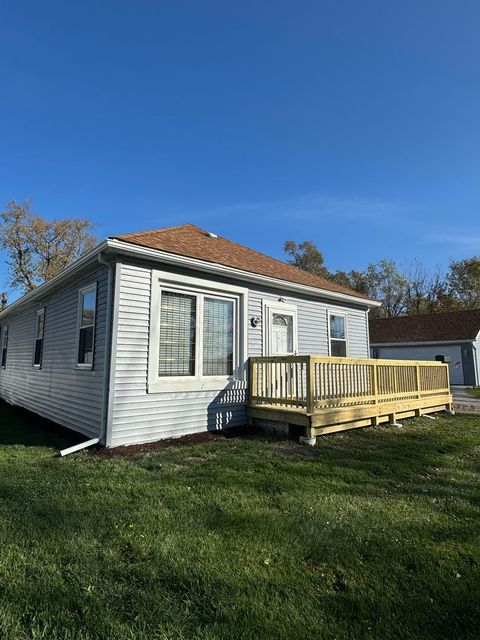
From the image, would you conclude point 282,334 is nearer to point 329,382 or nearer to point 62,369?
point 329,382

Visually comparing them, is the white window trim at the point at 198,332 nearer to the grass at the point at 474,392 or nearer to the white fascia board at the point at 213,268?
the white fascia board at the point at 213,268

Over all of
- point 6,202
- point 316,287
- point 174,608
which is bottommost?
point 174,608

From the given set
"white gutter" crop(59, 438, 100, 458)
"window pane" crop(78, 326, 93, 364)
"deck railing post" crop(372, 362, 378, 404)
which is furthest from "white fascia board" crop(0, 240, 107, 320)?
"deck railing post" crop(372, 362, 378, 404)

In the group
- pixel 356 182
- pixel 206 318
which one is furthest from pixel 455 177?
pixel 206 318

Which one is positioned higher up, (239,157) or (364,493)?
(239,157)

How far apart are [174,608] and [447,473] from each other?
4.07 meters

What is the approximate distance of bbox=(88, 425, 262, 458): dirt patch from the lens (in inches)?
216

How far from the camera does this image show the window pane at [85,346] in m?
6.87

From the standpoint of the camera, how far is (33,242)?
2914 cm

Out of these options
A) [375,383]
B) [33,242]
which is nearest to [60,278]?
[375,383]

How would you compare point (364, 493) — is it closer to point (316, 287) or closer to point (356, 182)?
point (316, 287)

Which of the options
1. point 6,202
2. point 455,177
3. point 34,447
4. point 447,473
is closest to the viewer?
point 447,473

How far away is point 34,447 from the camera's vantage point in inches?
233

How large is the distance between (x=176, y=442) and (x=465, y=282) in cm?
3692
